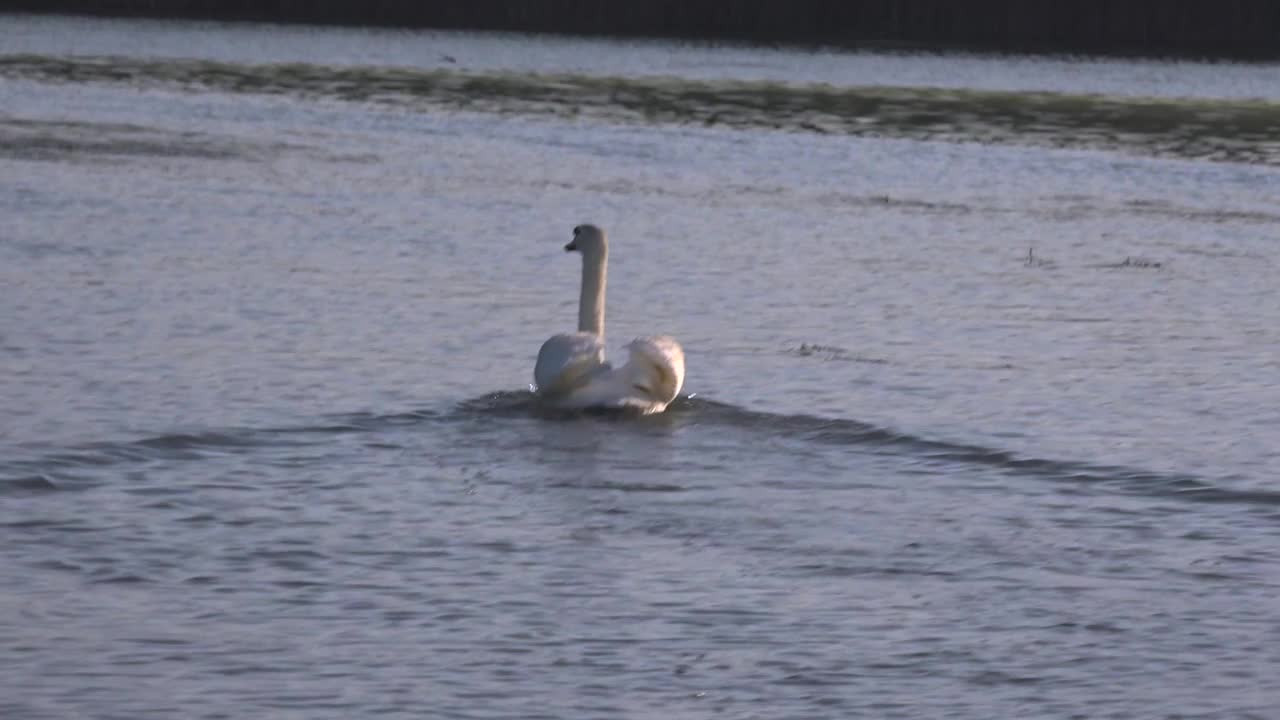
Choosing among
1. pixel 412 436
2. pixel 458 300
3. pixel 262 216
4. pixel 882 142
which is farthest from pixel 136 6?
pixel 412 436

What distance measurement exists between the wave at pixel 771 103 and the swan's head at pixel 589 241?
23.4 metres

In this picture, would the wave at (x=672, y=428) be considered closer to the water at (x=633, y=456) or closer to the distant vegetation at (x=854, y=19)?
the water at (x=633, y=456)

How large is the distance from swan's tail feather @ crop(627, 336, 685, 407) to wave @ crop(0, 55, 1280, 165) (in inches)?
987

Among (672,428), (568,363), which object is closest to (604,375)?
(568,363)

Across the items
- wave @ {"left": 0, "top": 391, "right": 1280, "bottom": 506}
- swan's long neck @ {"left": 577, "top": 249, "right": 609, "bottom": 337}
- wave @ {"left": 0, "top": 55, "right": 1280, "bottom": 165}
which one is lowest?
wave @ {"left": 0, "top": 55, "right": 1280, "bottom": 165}

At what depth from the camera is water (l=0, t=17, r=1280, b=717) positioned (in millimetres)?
8820

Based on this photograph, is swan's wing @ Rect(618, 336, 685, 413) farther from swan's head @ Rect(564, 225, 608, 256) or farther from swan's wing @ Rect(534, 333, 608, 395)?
swan's head @ Rect(564, 225, 608, 256)

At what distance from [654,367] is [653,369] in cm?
1

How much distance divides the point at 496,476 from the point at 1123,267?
11801 mm

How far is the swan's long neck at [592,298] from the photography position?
1459cm

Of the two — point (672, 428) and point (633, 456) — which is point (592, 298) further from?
point (633, 456)

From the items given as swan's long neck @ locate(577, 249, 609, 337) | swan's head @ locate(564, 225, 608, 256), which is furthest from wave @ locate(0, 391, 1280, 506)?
swan's head @ locate(564, 225, 608, 256)

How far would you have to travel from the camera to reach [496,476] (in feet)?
39.4

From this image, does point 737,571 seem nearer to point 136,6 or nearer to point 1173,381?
point 1173,381
